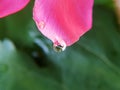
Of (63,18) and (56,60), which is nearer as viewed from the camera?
(63,18)

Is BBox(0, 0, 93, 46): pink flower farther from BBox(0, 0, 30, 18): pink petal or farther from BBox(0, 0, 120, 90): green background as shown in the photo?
BBox(0, 0, 120, 90): green background

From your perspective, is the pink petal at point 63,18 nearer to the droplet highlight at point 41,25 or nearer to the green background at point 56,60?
the droplet highlight at point 41,25

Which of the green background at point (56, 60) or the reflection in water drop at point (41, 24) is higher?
the reflection in water drop at point (41, 24)

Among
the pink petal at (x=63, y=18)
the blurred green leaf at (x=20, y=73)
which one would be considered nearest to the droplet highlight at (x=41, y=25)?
the pink petal at (x=63, y=18)

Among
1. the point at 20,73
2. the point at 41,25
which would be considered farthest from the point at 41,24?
the point at 20,73

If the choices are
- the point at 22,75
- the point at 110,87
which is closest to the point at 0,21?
the point at 22,75

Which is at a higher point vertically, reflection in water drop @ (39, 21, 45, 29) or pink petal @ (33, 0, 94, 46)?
reflection in water drop @ (39, 21, 45, 29)

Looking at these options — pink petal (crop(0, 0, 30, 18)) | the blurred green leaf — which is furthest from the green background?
pink petal (crop(0, 0, 30, 18))

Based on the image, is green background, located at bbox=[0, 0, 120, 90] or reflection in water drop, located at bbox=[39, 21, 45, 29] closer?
reflection in water drop, located at bbox=[39, 21, 45, 29]

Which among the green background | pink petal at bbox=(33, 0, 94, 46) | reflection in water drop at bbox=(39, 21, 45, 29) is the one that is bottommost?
the green background

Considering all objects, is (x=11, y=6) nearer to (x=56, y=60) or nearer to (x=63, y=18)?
(x=63, y=18)
